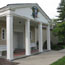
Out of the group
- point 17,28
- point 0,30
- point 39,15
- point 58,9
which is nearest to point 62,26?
point 39,15

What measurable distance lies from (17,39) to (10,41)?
6.73 metres

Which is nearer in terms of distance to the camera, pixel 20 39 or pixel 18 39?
pixel 18 39

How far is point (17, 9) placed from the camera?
11.9 meters

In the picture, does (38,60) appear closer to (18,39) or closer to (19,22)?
(19,22)

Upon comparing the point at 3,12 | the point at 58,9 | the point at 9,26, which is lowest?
the point at 9,26

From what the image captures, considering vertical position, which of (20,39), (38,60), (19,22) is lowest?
(38,60)

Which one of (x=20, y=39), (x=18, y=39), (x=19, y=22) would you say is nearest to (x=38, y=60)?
(x=19, y=22)

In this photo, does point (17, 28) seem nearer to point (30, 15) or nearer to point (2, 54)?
point (30, 15)

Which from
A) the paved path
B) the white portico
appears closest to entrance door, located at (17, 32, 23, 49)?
the white portico

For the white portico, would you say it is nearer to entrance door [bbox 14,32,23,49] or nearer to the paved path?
entrance door [bbox 14,32,23,49]

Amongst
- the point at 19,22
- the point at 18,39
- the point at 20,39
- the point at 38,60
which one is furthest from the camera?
the point at 20,39

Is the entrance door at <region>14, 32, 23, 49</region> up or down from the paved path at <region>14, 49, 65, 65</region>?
up

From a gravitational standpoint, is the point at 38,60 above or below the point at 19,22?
below

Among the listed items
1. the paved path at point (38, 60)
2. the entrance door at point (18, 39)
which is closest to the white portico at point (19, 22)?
the entrance door at point (18, 39)
